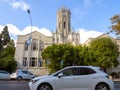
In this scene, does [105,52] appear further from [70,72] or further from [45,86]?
[45,86]

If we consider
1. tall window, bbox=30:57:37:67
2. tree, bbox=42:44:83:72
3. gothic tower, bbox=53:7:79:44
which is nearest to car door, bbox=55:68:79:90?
tree, bbox=42:44:83:72

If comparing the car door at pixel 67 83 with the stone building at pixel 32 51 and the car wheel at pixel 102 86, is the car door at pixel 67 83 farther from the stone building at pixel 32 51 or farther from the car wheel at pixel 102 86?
the stone building at pixel 32 51

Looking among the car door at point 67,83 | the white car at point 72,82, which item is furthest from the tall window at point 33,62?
the car door at point 67,83

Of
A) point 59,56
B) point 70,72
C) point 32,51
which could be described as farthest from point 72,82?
point 32,51

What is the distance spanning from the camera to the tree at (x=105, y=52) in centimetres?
5331

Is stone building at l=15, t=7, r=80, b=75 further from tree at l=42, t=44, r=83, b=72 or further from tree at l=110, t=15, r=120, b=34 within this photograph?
tree at l=110, t=15, r=120, b=34

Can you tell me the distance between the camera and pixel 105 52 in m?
54.8

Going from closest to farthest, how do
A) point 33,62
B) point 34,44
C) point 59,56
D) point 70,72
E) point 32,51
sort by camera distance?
point 70,72 → point 59,56 → point 33,62 → point 32,51 → point 34,44

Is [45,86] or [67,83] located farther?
[45,86]

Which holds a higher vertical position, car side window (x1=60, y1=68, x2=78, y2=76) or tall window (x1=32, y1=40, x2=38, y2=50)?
tall window (x1=32, y1=40, x2=38, y2=50)

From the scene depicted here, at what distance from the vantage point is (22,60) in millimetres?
59750

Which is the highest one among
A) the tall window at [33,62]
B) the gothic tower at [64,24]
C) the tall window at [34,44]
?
the gothic tower at [64,24]

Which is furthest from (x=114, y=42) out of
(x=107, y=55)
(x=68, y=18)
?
(x=68, y=18)

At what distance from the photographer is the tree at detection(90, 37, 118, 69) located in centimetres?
5331
